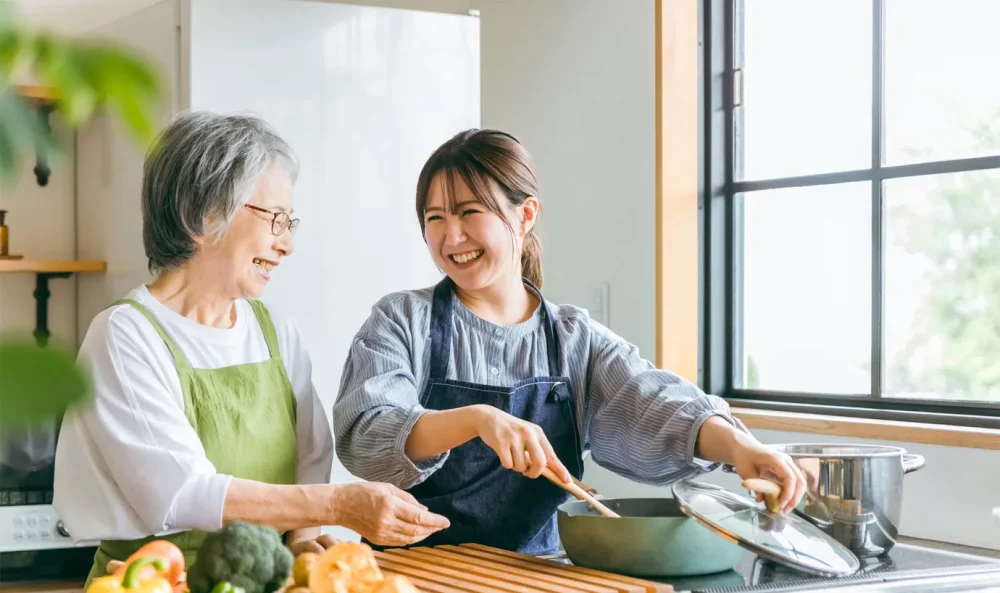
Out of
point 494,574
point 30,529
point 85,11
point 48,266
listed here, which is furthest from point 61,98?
point 85,11

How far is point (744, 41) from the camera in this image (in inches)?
111

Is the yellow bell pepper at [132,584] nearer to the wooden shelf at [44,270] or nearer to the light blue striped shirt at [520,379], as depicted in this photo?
the light blue striped shirt at [520,379]

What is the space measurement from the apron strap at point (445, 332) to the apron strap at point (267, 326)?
0.23 meters

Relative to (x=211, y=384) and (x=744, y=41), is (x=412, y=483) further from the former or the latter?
(x=744, y=41)

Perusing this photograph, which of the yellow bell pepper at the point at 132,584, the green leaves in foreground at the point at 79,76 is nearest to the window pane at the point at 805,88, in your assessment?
the yellow bell pepper at the point at 132,584

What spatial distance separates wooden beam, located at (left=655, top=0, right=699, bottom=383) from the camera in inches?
107

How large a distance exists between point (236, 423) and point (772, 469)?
69 cm

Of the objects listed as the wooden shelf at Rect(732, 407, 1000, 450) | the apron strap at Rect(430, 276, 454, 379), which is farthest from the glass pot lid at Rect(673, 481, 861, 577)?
the wooden shelf at Rect(732, 407, 1000, 450)

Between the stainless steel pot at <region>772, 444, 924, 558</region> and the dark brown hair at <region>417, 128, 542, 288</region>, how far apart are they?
513 mm

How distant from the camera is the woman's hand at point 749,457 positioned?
122 centimetres

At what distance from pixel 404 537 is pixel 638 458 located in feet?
1.33

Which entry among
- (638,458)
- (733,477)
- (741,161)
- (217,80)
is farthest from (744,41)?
(638,458)

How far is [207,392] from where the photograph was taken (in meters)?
1.37

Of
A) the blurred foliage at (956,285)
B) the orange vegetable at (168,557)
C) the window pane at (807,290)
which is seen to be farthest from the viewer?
the window pane at (807,290)
